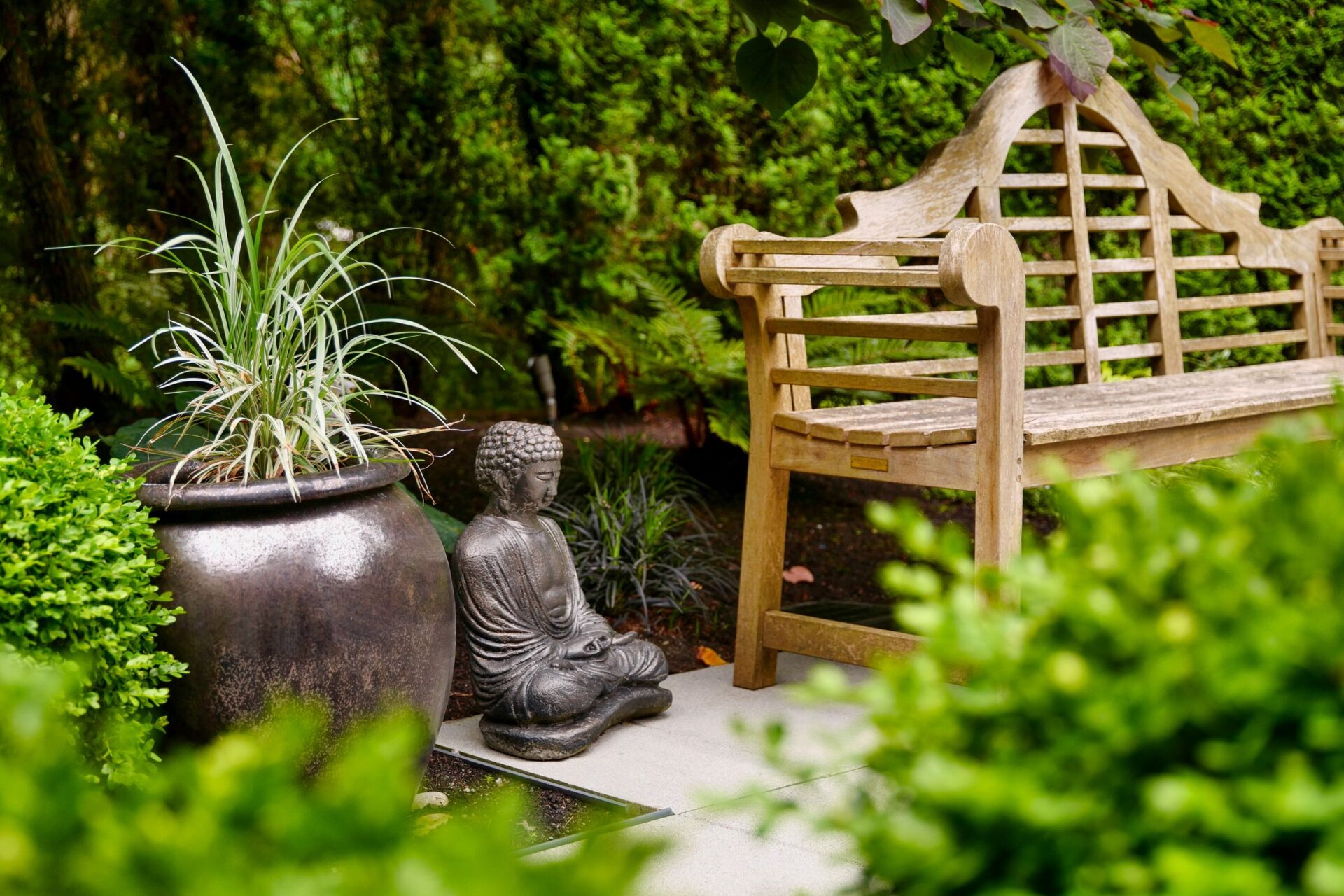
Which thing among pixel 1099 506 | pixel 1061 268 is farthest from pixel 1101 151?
pixel 1099 506

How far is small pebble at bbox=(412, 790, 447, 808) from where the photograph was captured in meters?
2.80

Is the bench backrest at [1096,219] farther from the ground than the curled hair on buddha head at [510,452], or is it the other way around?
the bench backrest at [1096,219]

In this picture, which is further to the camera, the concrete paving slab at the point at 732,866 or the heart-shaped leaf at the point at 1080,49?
the heart-shaped leaf at the point at 1080,49

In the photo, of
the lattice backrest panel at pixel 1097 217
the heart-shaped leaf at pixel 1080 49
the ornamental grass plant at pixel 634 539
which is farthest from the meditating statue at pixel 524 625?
the heart-shaped leaf at pixel 1080 49

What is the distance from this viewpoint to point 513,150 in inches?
244

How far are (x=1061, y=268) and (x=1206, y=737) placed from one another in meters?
3.63

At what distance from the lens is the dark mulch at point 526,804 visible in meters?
2.69

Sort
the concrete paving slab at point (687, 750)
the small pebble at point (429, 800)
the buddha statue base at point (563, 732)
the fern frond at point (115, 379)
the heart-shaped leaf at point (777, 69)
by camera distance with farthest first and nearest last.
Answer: the fern frond at point (115, 379) < the heart-shaped leaf at point (777, 69) < the buddha statue base at point (563, 732) < the concrete paving slab at point (687, 750) < the small pebble at point (429, 800)

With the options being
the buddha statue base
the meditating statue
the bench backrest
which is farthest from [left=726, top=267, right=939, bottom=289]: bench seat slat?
the buddha statue base

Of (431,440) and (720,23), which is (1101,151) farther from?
(431,440)

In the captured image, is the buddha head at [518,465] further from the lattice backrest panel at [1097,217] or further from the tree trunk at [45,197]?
the tree trunk at [45,197]

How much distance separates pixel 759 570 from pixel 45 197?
3.71 meters

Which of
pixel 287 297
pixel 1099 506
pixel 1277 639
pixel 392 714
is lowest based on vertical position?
pixel 392 714

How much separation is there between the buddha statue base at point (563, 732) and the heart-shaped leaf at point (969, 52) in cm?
183
